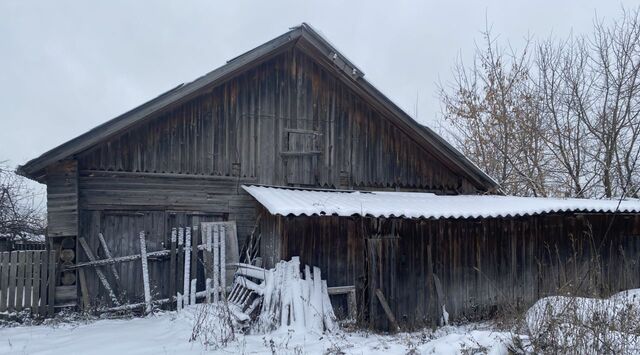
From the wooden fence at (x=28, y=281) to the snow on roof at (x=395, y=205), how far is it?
4178 mm

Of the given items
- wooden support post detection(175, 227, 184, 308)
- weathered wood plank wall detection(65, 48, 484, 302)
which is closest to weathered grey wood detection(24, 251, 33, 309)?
weathered wood plank wall detection(65, 48, 484, 302)

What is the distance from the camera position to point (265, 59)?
1083 centimetres

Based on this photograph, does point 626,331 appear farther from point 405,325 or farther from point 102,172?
point 102,172

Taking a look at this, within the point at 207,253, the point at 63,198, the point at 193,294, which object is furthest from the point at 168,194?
the point at 193,294

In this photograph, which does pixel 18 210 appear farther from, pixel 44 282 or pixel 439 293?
pixel 439 293

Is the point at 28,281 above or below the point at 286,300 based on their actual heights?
above

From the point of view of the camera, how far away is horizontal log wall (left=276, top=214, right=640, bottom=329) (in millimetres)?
9438

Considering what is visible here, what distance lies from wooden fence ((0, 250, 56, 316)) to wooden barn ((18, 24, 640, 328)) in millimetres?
253

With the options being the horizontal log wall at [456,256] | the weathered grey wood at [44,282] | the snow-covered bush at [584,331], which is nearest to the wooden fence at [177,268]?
the weathered grey wood at [44,282]

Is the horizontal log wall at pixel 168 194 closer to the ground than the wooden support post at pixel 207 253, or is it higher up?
higher up

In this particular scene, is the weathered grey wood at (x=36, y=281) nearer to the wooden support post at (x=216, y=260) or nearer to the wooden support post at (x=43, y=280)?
the wooden support post at (x=43, y=280)

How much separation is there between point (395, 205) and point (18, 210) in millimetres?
13192

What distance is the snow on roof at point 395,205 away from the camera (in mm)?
8406

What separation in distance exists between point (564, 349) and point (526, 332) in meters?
0.80
